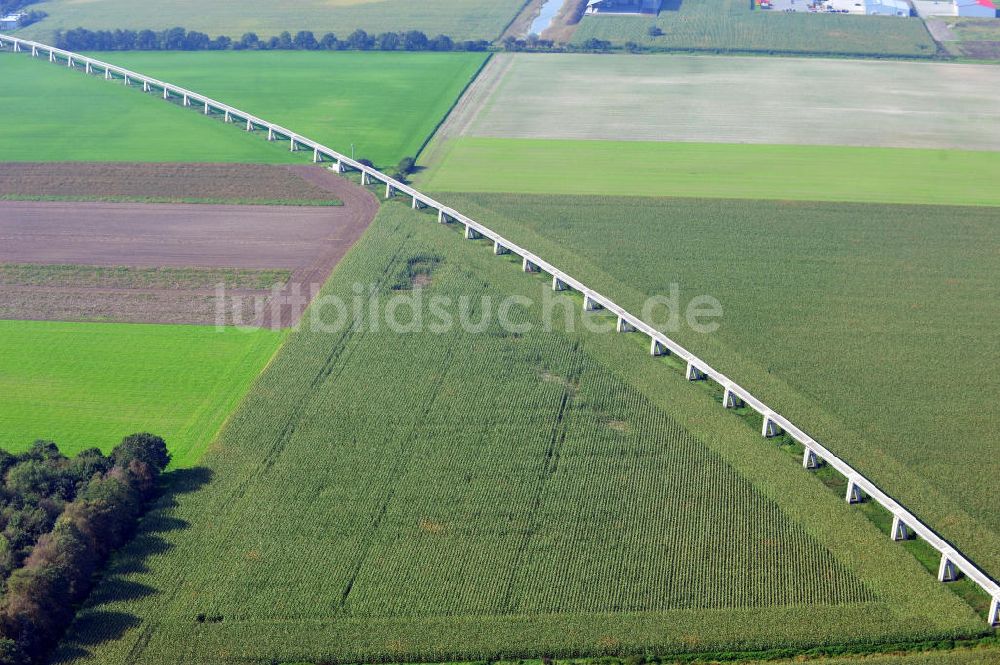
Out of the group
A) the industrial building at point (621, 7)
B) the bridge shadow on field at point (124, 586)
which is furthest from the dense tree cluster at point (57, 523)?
the industrial building at point (621, 7)

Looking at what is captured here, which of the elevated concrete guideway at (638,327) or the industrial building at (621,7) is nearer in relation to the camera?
the elevated concrete guideway at (638,327)

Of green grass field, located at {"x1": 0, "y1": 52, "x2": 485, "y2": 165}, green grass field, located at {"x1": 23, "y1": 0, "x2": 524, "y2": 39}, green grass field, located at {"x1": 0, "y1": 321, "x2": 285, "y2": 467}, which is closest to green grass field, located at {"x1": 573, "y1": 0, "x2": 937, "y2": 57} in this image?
green grass field, located at {"x1": 23, "y1": 0, "x2": 524, "y2": 39}

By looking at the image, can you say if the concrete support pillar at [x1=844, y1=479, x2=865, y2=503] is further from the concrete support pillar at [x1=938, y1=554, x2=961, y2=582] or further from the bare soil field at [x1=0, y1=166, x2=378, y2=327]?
the bare soil field at [x1=0, y1=166, x2=378, y2=327]

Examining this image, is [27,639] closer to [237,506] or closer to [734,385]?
[237,506]

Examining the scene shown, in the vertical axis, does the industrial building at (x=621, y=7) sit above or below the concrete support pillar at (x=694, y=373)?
above

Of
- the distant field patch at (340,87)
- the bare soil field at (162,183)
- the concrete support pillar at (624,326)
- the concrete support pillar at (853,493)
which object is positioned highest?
the distant field patch at (340,87)

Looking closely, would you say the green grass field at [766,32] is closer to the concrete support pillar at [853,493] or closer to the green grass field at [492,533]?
the green grass field at [492,533]

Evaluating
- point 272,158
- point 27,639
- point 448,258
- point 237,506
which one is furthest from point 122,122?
point 27,639

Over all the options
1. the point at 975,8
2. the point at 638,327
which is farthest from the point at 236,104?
the point at 975,8
